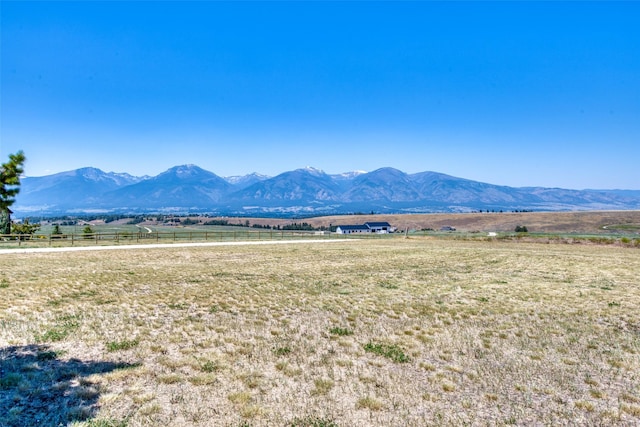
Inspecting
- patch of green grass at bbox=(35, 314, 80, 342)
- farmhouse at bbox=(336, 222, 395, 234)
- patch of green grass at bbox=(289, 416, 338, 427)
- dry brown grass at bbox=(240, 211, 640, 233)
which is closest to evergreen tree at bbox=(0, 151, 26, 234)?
patch of green grass at bbox=(35, 314, 80, 342)

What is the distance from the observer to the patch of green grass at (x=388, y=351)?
9164mm

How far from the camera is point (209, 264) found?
2883 cm

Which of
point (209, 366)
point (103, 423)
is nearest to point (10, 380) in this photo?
point (103, 423)

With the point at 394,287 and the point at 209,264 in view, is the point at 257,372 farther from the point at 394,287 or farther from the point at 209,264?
the point at 209,264

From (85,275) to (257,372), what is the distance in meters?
17.8

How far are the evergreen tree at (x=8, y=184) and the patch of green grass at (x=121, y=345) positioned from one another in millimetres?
57443

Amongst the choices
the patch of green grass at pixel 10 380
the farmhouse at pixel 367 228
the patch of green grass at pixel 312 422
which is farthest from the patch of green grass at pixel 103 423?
the farmhouse at pixel 367 228

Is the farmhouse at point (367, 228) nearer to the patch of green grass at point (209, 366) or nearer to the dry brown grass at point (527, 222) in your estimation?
the dry brown grass at point (527, 222)

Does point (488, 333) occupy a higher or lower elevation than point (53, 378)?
lower

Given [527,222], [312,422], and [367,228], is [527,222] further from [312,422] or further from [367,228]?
[312,422]

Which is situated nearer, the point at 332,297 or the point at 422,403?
the point at 422,403

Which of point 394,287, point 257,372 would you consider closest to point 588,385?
point 257,372

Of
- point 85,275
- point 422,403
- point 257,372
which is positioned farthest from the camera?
point 85,275

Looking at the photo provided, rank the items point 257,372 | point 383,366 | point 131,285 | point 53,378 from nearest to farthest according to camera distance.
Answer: point 53,378 < point 257,372 < point 383,366 < point 131,285
